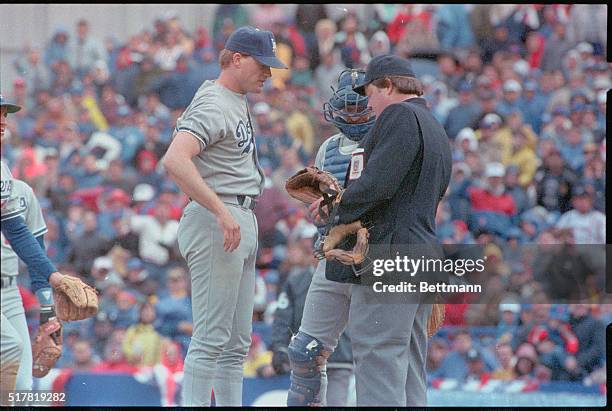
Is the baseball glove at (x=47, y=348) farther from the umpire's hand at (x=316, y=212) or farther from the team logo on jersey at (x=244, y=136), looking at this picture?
the umpire's hand at (x=316, y=212)

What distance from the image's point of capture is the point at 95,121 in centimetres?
518

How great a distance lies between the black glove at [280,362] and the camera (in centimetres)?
488

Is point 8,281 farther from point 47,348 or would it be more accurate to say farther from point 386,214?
point 386,214

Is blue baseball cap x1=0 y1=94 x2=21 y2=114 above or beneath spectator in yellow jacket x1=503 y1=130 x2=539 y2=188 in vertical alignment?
beneath

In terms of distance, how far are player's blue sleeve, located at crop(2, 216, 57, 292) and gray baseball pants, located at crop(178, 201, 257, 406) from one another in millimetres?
698

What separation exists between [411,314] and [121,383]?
1377mm

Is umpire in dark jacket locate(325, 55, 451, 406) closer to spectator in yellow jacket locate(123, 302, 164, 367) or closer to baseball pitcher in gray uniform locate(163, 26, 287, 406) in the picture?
baseball pitcher in gray uniform locate(163, 26, 287, 406)

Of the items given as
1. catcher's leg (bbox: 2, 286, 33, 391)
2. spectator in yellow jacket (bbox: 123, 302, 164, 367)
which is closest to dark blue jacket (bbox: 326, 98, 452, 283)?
spectator in yellow jacket (bbox: 123, 302, 164, 367)

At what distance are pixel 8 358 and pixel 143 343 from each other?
640 mm

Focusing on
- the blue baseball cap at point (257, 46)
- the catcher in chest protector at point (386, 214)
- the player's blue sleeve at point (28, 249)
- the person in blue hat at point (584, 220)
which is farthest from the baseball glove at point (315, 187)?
the person in blue hat at point (584, 220)

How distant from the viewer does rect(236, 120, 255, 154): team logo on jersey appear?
13.5 ft

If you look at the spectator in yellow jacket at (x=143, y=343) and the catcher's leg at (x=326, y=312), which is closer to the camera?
the catcher's leg at (x=326, y=312)

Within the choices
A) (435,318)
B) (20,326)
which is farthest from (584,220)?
(20,326)

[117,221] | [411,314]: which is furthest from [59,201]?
[411,314]
